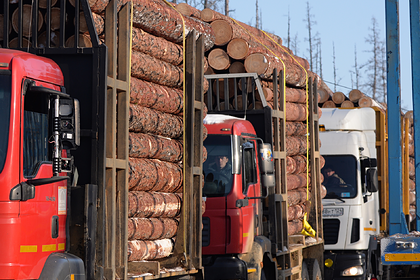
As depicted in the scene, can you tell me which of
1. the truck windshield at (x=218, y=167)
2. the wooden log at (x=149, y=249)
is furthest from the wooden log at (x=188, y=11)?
the wooden log at (x=149, y=249)

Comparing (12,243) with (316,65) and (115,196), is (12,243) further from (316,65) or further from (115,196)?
(316,65)

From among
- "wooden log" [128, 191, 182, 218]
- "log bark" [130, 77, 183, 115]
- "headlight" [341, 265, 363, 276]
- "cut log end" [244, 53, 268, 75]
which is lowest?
"headlight" [341, 265, 363, 276]

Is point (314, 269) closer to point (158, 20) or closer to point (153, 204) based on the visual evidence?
point (153, 204)

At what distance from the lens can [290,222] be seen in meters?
11.7

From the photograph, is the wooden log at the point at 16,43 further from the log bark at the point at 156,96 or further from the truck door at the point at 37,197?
the truck door at the point at 37,197

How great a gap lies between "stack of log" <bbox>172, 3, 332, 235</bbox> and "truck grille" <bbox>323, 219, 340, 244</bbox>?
142 centimetres

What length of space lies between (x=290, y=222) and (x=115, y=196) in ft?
19.5

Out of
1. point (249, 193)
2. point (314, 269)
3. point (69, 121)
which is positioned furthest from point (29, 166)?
point (314, 269)

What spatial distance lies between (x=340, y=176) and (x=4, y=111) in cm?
970

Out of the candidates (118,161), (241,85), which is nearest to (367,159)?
(241,85)

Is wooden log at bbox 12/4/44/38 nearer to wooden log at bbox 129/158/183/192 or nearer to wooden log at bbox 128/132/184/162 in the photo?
wooden log at bbox 128/132/184/162

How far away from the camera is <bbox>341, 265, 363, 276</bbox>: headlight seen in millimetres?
13484

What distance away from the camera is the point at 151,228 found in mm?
7238

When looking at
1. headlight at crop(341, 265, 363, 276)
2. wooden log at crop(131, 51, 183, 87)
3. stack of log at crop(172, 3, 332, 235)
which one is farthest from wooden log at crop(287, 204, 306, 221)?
wooden log at crop(131, 51, 183, 87)
